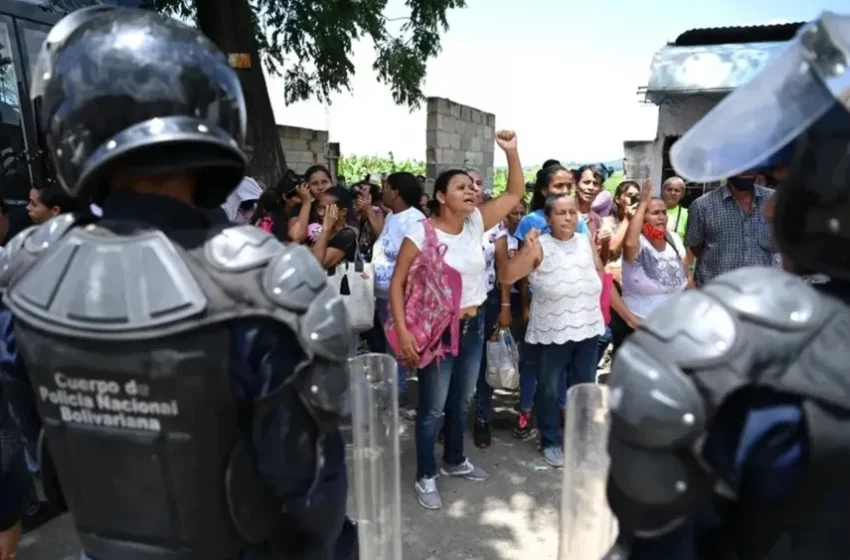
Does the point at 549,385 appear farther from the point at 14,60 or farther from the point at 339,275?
the point at 14,60

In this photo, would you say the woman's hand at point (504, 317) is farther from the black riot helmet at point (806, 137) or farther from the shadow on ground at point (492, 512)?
the black riot helmet at point (806, 137)

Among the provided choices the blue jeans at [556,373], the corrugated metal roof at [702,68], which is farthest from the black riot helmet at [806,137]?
the corrugated metal roof at [702,68]

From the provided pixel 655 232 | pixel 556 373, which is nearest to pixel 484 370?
pixel 556 373

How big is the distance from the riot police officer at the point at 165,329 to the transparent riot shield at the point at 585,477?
4.66ft

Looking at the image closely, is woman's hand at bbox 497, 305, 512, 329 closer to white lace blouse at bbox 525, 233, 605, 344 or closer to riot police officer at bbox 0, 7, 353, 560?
white lace blouse at bbox 525, 233, 605, 344

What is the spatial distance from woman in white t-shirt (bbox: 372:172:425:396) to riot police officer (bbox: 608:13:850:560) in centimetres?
297

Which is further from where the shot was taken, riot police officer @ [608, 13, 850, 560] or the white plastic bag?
the white plastic bag

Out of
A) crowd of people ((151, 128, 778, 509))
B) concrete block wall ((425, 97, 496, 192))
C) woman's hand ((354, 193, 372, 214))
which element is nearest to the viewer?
crowd of people ((151, 128, 778, 509))

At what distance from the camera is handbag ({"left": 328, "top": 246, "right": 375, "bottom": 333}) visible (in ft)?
13.4

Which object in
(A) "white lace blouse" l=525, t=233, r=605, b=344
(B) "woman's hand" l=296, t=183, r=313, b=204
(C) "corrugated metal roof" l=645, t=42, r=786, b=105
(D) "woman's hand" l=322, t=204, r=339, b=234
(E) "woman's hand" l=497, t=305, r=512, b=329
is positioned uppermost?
(C) "corrugated metal roof" l=645, t=42, r=786, b=105

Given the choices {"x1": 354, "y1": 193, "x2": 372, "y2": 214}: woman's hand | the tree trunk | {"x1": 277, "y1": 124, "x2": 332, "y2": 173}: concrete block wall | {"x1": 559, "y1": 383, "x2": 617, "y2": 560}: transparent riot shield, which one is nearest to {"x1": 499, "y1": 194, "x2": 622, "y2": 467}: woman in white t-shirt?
{"x1": 559, "y1": 383, "x2": 617, "y2": 560}: transparent riot shield

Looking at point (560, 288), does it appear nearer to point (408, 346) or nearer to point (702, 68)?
point (408, 346)

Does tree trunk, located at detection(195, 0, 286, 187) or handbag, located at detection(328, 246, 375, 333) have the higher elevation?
tree trunk, located at detection(195, 0, 286, 187)

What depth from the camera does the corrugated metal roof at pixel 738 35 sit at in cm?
876
